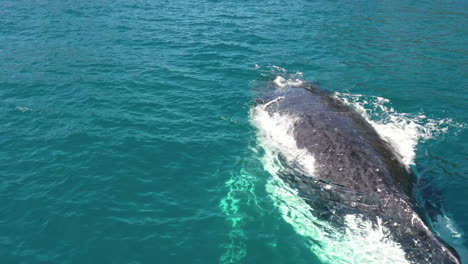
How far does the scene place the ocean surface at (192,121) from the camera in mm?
17531

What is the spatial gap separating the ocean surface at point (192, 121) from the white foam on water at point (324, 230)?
4.3 inches

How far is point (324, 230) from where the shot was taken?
17.6m

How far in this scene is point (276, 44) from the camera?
4175 centimetres

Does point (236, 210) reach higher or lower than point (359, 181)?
lower

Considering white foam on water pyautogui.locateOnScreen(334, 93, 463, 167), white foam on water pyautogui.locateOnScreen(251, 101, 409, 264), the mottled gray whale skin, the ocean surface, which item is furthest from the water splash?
white foam on water pyautogui.locateOnScreen(334, 93, 463, 167)

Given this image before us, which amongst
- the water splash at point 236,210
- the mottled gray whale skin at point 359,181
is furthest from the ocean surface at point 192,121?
the mottled gray whale skin at point 359,181

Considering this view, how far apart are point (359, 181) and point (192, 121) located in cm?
1388

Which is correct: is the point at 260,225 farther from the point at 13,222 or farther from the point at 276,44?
the point at 276,44

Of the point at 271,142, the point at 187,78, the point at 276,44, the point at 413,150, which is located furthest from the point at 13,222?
the point at 276,44

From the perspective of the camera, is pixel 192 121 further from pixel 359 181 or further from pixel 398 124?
pixel 398 124

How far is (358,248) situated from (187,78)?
23.0 metres

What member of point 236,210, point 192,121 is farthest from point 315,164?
point 192,121

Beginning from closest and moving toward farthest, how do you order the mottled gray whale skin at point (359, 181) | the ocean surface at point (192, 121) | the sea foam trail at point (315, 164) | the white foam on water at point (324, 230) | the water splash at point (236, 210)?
the mottled gray whale skin at point (359, 181)
the white foam on water at point (324, 230)
the sea foam trail at point (315, 164)
the water splash at point (236, 210)
the ocean surface at point (192, 121)

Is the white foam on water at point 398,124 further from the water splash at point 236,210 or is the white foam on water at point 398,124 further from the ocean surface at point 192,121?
the water splash at point 236,210
